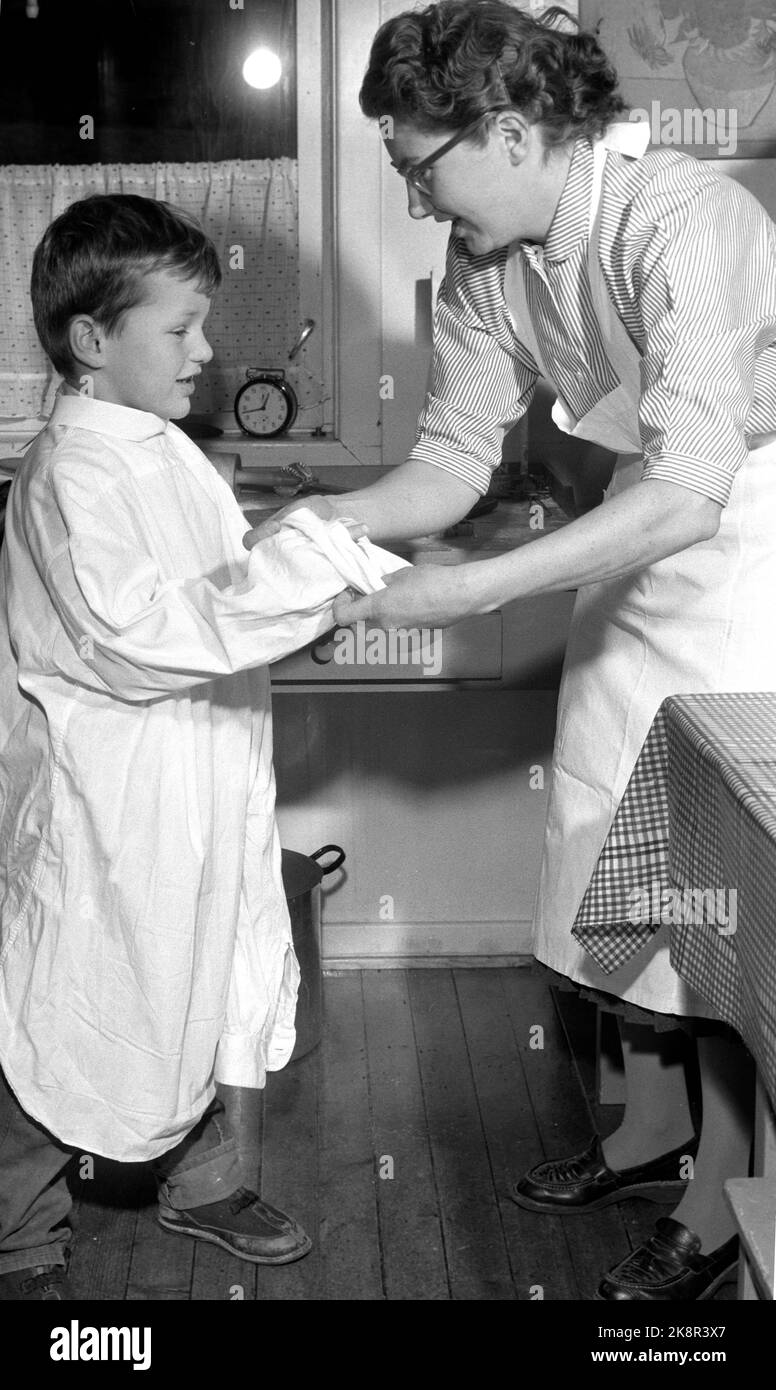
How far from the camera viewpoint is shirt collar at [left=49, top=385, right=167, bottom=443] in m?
1.62

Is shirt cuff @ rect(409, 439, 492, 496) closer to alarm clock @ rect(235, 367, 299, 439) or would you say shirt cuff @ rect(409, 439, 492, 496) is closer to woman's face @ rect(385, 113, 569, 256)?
woman's face @ rect(385, 113, 569, 256)

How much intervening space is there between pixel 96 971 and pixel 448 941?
47.9 inches

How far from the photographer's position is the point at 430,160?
5.01 feet

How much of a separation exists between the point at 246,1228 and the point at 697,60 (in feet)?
6.40

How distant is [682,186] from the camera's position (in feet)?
4.97

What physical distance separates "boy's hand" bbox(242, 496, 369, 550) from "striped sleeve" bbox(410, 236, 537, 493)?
20 centimetres

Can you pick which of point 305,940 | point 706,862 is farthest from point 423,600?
point 305,940

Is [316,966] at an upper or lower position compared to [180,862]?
lower
